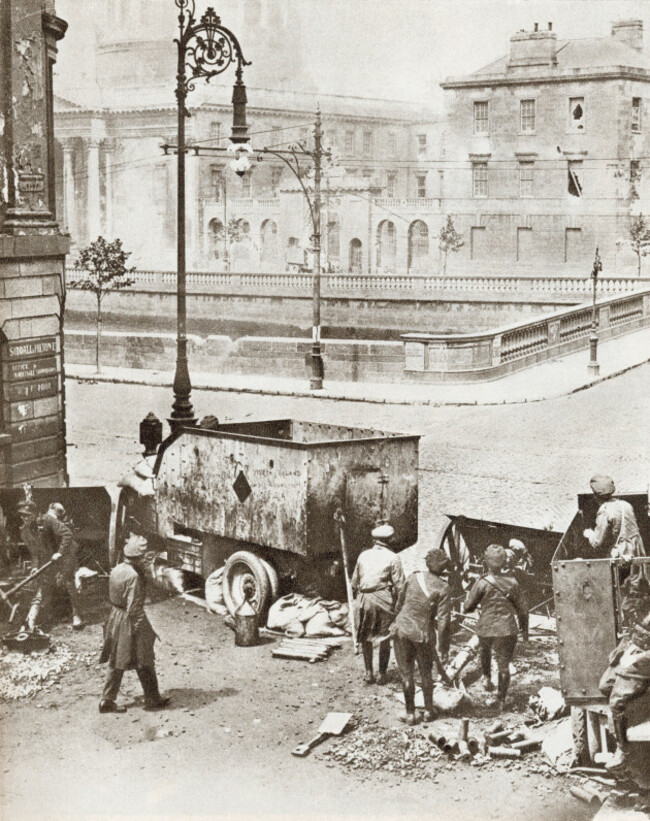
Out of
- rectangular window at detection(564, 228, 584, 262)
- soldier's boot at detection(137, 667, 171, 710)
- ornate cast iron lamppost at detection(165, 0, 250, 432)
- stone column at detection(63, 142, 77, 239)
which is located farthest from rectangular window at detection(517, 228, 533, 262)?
soldier's boot at detection(137, 667, 171, 710)

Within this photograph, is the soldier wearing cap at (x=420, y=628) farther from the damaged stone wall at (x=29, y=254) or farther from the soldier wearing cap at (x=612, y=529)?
the damaged stone wall at (x=29, y=254)

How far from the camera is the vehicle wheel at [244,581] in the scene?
1242 centimetres

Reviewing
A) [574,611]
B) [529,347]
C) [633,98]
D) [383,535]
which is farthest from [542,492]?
[633,98]

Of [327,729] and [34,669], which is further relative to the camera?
[34,669]

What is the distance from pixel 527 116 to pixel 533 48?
11.2ft

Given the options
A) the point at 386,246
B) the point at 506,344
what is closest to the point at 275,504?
the point at 506,344

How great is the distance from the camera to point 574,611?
9117mm

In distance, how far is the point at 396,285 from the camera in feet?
171

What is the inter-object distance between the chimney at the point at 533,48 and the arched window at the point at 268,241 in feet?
69.5

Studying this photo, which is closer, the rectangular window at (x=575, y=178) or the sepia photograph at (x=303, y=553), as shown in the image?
the sepia photograph at (x=303, y=553)

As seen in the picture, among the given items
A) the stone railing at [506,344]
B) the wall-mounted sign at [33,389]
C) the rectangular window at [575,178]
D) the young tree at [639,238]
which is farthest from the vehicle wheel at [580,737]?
the rectangular window at [575,178]

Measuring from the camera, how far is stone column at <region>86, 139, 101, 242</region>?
260ft

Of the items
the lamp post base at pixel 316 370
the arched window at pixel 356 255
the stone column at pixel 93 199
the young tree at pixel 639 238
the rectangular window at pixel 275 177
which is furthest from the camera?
the stone column at pixel 93 199

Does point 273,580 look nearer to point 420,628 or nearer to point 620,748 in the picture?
point 420,628
